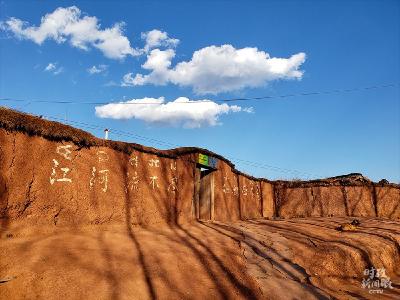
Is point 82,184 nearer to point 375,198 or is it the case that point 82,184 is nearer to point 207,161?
point 207,161

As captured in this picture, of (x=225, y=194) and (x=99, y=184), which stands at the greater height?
(x=99, y=184)

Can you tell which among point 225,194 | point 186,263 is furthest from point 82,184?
point 225,194

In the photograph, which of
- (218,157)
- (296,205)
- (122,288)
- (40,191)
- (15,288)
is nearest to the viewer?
(15,288)

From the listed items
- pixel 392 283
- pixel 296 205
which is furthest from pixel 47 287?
pixel 296 205

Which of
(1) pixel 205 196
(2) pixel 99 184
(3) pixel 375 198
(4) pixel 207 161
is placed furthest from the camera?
(3) pixel 375 198

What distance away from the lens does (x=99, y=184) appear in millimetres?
8609

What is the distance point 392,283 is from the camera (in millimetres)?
9430

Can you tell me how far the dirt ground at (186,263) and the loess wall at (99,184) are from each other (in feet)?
1.32

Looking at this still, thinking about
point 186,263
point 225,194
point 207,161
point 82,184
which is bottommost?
point 186,263

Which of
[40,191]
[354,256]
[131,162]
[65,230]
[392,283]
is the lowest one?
[392,283]

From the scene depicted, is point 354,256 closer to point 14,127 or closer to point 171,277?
point 171,277

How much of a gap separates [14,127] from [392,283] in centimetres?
1052

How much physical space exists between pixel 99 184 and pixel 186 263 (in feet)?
10.2

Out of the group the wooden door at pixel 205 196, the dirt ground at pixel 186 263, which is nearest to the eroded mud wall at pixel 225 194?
the wooden door at pixel 205 196
